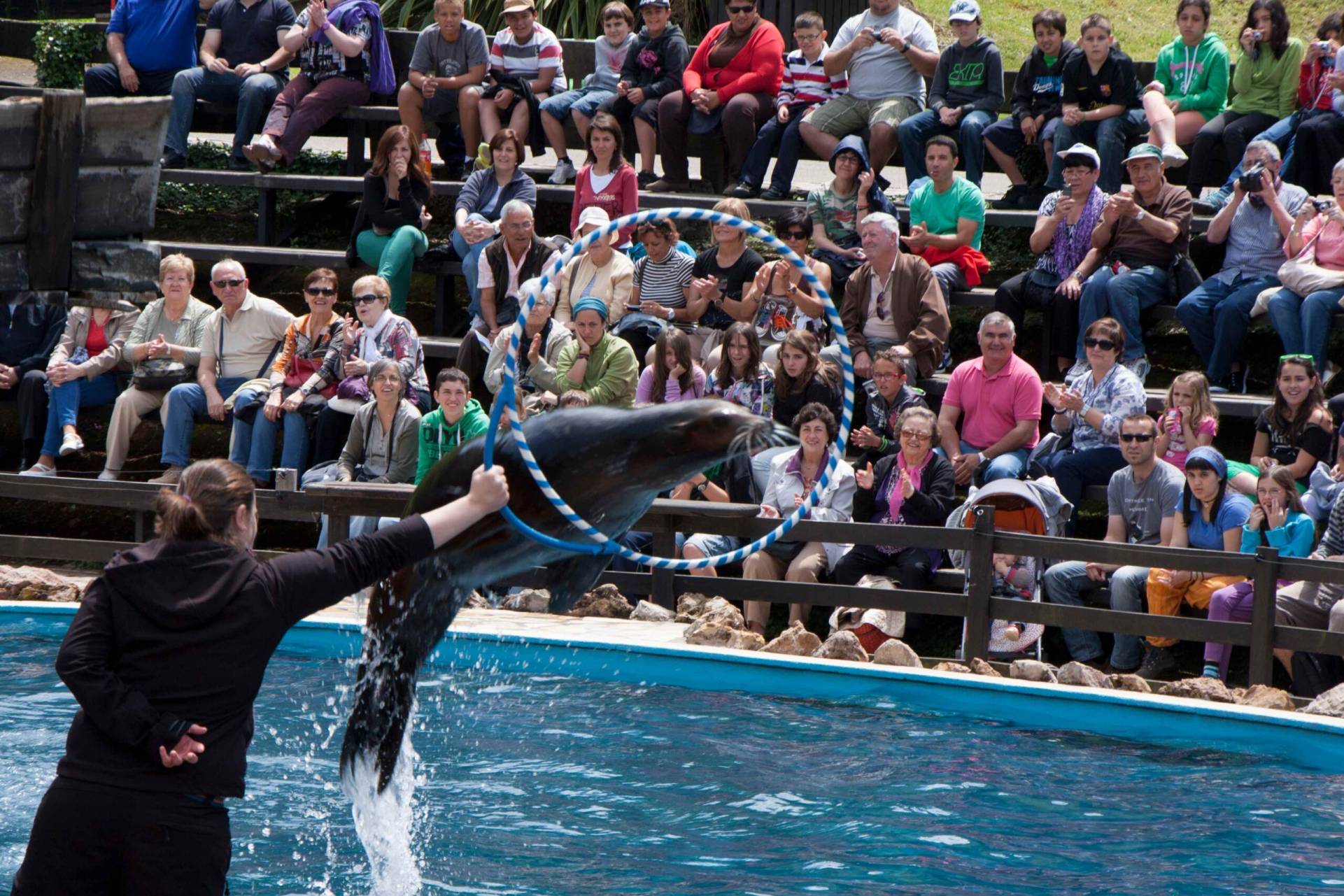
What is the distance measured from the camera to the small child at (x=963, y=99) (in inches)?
438

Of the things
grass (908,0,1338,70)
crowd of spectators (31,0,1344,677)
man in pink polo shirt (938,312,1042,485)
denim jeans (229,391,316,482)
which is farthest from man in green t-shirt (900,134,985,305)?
grass (908,0,1338,70)

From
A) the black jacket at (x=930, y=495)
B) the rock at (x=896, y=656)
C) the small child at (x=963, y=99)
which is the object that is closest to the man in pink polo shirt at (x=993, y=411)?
the black jacket at (x=930, y=495)

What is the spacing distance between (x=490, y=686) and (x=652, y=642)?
0.90 m

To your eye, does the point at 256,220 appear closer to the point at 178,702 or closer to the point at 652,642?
the point at 652,642

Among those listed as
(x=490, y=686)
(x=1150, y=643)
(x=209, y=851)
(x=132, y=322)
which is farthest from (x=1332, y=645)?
(x=132, y=322)

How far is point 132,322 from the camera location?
10.9 metres

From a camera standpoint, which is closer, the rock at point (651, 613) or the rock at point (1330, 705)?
the rock at point (1330, 705)

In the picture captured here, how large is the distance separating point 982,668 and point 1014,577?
0.71 m

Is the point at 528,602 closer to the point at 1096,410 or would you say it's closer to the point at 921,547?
the point at 921,547

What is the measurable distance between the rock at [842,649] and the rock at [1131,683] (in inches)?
50.4

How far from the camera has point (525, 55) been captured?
1248cm

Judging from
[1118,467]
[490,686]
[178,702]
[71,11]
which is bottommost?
[490,686]

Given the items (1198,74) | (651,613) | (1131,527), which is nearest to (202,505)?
(651,613)

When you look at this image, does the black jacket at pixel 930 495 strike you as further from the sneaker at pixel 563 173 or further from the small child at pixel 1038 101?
the sneaker at pixel 563 173
